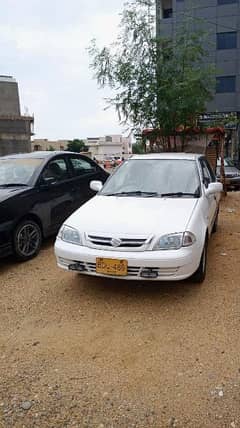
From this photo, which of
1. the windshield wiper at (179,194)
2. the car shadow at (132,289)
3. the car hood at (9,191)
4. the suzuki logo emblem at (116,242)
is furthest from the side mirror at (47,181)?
the suzuki logo emblem at (116,242)

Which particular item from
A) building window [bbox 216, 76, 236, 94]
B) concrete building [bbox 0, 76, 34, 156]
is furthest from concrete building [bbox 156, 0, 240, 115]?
concrete building [bbox 0, 76, 34, 156]

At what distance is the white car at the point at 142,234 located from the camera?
11.0 ft

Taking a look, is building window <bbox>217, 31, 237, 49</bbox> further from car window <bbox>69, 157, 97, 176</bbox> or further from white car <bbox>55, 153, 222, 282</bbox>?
white car <bbox>55, 153, 222, 282</bbox>

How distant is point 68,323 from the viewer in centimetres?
325

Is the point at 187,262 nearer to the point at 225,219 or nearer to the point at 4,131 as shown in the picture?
the point at 225,219

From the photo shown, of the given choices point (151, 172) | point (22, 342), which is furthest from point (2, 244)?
point (151, 172)

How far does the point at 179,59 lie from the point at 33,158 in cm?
491

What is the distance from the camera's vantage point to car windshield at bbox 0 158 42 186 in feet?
17.2

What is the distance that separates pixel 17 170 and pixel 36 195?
66 cm

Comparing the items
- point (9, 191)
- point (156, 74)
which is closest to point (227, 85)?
point (156, 74)

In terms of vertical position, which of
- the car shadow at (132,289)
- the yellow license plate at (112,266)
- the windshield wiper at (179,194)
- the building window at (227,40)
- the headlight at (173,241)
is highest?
the building window at (227,40)

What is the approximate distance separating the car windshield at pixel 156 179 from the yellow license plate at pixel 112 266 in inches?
49.6

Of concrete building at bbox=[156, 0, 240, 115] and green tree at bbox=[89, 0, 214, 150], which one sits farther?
concrete building at bbox=[156, 0, 240, 115]

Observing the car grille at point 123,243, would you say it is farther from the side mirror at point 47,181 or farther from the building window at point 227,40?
the building window at point 227,40
